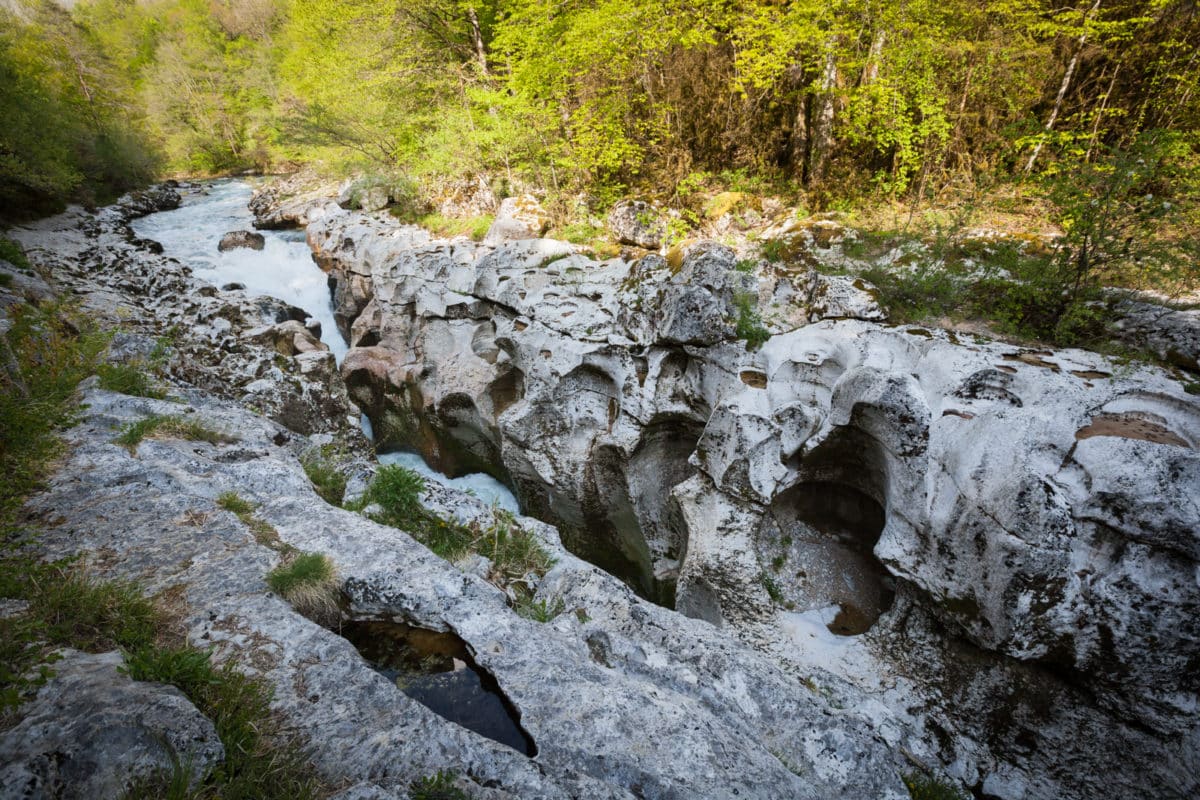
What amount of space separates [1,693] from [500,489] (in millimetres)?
8571

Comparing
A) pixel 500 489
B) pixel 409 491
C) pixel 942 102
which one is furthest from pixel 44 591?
pixel 942 102

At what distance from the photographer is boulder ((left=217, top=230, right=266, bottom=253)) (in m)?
19.2

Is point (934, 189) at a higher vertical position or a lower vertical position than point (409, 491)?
higher

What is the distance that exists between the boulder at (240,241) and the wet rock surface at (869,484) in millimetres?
13966

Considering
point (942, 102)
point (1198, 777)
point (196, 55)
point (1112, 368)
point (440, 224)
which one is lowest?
point (1198, 777)

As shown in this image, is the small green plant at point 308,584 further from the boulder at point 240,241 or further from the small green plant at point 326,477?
the boulder at point 240,241

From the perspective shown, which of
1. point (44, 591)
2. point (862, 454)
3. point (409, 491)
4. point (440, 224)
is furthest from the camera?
point (440, 224)

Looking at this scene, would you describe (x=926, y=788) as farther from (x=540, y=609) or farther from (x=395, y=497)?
(x=395, y=497)

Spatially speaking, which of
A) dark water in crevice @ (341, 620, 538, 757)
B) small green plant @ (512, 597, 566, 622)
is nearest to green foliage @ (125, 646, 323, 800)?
dark water in crevice @ (341, 620, 538, 757)

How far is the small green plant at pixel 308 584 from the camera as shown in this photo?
4125mm

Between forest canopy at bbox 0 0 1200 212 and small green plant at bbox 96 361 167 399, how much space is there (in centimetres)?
971

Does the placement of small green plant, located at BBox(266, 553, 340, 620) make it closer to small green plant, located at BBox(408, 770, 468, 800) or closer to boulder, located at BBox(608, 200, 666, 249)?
small green plant, located at BBox(408, 770, 468, 800)

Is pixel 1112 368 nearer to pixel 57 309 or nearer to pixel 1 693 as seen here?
pixel 1 693

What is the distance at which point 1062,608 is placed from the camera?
4188 mm
